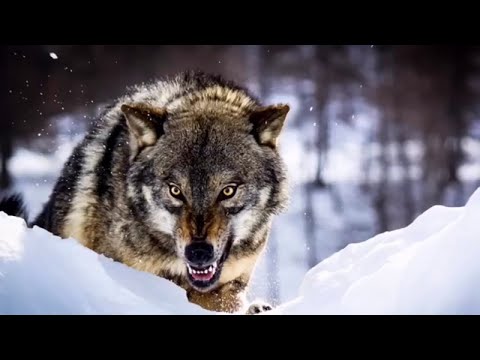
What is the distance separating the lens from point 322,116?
11.0 m

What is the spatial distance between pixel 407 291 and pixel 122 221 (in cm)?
161

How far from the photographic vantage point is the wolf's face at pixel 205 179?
3496 millimetres

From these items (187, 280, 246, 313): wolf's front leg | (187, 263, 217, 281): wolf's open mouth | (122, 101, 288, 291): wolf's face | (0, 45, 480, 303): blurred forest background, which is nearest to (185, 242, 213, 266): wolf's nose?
(122, 101, 288, 291): wolf's face

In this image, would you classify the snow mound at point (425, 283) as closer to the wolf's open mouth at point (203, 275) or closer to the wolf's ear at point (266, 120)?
the wolf's open mouth at point (203, 275)

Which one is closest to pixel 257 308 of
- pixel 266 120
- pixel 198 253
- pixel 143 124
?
pixel 198 253

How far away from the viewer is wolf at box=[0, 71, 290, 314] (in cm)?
353

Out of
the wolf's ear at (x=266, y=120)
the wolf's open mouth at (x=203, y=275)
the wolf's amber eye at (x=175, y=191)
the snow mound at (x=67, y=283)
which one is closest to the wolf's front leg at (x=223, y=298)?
the wolf's open mouth at (x=203, y=275)

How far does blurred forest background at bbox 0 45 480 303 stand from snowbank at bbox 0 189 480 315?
483cm

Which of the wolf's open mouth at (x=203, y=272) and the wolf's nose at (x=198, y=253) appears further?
the wolf's open mouth at (x=203, y=272)

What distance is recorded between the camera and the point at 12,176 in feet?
29.2

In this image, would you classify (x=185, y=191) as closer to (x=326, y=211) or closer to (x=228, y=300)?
(x=228, y=300)

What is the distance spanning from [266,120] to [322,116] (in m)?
7.28

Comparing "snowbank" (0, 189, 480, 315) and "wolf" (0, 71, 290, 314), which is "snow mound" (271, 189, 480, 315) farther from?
"wolf" (0, 71, 290, 314)
